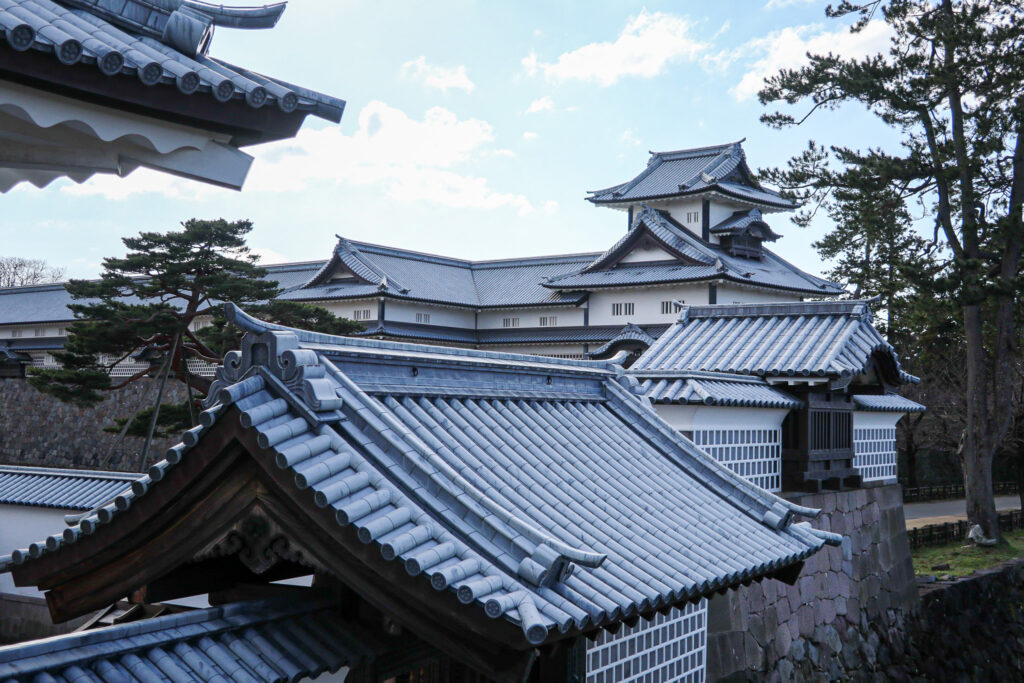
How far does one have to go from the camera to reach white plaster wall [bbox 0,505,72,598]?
13734mm

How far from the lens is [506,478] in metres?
6.12

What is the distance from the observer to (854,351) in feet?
45.8

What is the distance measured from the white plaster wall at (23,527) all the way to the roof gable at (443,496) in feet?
31.4

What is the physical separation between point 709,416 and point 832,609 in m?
4.36

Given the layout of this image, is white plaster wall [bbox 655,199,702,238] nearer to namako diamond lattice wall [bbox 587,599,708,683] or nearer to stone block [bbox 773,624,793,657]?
stone block [bbox 773,624,793,657]

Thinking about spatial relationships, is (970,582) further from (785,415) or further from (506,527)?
(506,527)

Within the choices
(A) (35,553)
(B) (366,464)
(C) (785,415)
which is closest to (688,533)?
(B) (366,464)

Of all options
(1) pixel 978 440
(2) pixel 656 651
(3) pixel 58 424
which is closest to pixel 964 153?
(1) pixel 978 440

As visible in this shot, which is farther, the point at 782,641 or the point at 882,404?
the point at 882,404

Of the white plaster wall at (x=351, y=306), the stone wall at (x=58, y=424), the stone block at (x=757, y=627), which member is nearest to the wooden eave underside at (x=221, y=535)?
the stone block at (x=757, y=627)

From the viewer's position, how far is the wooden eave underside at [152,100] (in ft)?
12.9

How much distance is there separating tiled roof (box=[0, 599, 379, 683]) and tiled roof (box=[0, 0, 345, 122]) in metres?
2.55

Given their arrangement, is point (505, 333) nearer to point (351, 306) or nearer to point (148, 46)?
point (351, 306)

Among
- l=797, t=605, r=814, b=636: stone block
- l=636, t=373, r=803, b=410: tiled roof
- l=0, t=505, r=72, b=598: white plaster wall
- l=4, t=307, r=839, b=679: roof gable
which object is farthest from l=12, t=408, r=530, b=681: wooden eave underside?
l=797, t=605, r=814, b=636: stone block
